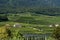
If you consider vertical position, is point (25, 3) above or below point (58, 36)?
below

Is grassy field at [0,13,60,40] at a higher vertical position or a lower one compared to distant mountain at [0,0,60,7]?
higher

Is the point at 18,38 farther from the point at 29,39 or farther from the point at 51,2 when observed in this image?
the point at 51,2

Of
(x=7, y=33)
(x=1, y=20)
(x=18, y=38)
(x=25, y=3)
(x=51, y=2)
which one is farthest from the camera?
(x=51, y=2)

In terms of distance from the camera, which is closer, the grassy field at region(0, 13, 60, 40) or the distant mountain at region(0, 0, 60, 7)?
the grassy field at region(0, 13, 60, 40)

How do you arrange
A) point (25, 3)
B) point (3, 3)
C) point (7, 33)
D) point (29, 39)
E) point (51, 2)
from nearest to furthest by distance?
1. point (29, 39)
2. point (7, 33)
3. point (3, 3)
4. point (25, 3)
5. point (51, 2)

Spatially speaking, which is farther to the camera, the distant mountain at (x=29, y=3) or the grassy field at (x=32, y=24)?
the distant mountain at (x=29, y=3)

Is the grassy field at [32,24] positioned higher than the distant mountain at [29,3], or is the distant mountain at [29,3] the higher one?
the grassy field at [32,24]

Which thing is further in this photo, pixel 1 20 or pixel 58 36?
pixel 1 20

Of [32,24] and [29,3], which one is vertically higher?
[32,24]

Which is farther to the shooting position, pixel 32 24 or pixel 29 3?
pixel 29 3

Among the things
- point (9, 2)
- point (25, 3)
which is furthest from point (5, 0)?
point (25, 3)

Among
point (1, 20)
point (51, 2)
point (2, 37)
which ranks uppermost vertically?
point (2, 37)
